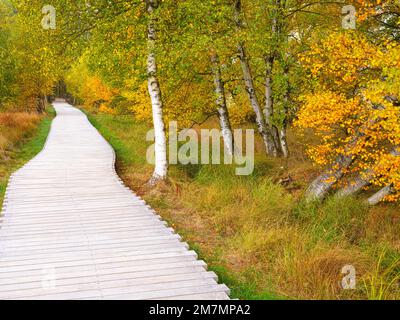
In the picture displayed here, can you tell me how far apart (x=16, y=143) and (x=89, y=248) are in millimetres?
13824

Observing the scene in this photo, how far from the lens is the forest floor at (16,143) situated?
45.2ft

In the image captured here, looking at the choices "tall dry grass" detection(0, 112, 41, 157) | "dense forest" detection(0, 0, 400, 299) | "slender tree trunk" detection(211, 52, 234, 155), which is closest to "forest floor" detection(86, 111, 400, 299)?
"dense forest" detection(0, 0, 400, 299)

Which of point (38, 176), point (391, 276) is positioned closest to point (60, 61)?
point (38, 176)

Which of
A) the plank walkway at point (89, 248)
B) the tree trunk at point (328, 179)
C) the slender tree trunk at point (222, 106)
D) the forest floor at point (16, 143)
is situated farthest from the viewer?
the forest floor at point (16, 143)

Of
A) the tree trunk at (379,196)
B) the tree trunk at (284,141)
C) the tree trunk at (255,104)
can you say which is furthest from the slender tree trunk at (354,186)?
the tree trunk at (284,141)

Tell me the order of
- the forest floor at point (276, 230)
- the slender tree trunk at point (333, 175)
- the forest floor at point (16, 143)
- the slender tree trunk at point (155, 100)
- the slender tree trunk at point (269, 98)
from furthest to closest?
1. the forest floor at point (16, 143)
2. the slender tree trunk at point (269, 98)
3. the slender tree trunk at point (155, 100)
4. the slender tree trunk at point (333, 175)
5. the forest floor at point (276, 230)

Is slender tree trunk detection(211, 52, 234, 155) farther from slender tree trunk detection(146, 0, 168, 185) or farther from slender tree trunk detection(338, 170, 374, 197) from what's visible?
slender tree trunk detection(338, 170, 374, 197)

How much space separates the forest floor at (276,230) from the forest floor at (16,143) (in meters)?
3.93

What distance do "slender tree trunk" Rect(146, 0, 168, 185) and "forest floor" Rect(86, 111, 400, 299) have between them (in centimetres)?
54

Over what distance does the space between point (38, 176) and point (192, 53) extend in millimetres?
5886

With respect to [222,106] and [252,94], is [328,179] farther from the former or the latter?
[222,106]

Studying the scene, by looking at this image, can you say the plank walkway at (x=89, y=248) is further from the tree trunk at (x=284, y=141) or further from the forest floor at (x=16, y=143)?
the tree trunk at (x=284, y=141)
